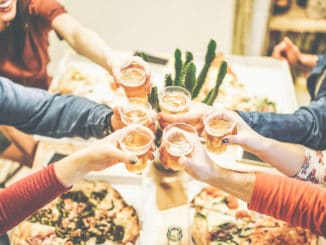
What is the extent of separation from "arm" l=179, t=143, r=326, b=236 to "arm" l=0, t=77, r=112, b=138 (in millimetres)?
611

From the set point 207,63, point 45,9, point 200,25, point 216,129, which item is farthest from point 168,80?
point 200,25

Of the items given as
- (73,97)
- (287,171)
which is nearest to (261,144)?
(287,171)

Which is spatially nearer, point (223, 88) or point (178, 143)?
point (178, 143)

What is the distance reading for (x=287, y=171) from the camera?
5.89 ft

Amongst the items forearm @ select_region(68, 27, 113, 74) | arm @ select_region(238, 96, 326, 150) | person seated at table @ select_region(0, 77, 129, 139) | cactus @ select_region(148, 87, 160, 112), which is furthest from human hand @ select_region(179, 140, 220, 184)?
forearm @ select_region(68, 27, 113, 74)

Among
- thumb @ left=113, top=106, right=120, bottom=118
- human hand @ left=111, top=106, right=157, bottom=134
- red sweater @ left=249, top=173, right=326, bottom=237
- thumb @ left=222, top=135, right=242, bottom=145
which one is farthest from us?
thumb @ left=113, top=106, right=120, bottom=118

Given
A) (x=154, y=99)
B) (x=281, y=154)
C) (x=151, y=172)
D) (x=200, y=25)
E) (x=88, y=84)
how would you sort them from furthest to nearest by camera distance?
1. (x=200, y=25)
2. (x=88, y=84)
3. (x=151, y=172)
4. (x=154, y=99)
5. (x=281, y=154)

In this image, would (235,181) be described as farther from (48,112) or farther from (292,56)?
(292,56)

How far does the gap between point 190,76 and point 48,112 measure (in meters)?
0.69

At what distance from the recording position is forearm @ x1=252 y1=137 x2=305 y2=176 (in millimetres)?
1713

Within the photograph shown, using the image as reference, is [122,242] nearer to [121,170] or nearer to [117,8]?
[121,170]

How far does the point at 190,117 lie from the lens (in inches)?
70.3

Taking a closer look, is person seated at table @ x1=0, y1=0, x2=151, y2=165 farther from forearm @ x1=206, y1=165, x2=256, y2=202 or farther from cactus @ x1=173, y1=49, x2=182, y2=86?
forearm @ x1=206, y1=165, x2=256, y2=202

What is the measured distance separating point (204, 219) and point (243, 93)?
814mm
